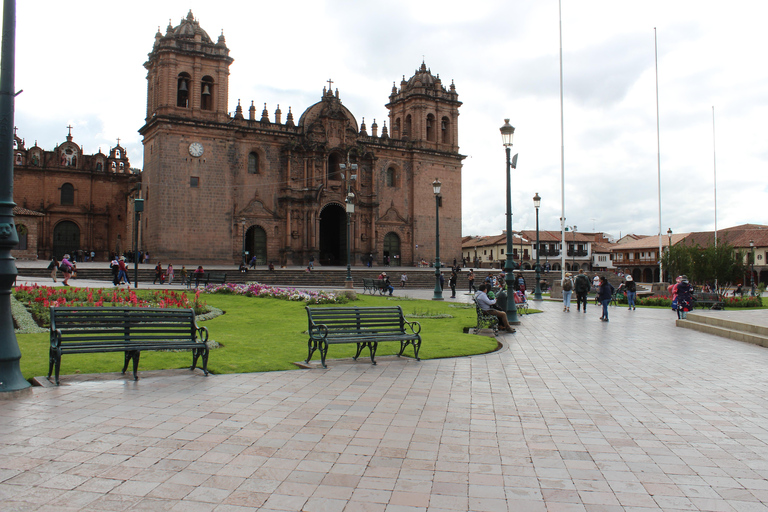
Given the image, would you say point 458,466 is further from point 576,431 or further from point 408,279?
point 408,279

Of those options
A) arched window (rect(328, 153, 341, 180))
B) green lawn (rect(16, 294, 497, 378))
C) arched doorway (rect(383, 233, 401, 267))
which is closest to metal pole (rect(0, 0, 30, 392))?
green lawn (rect(16, 294, 497, 378))

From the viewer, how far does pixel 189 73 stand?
38688 millimetres

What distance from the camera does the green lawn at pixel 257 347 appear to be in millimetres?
7574

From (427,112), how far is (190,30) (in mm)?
20396

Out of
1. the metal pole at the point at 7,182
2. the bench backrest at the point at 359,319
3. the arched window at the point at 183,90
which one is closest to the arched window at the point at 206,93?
the arched window at the point at 183,90

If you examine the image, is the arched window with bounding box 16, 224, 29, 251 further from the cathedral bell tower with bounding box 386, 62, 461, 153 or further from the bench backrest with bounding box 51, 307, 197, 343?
the bench backrest with bounding box 51, 307, 197, 343

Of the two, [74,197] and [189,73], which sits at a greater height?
[189,73]

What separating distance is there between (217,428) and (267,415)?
56 cm

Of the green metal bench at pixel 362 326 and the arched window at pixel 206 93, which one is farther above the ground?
the arched window at pixel 206 93

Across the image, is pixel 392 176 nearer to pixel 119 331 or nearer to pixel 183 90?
pixel 183 90

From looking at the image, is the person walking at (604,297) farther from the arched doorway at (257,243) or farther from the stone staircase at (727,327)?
the arched doorway at (257,243)

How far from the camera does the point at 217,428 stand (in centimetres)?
492

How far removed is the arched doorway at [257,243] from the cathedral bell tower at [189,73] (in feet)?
27.8

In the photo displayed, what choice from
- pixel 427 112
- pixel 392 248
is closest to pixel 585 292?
pixel 392 248
